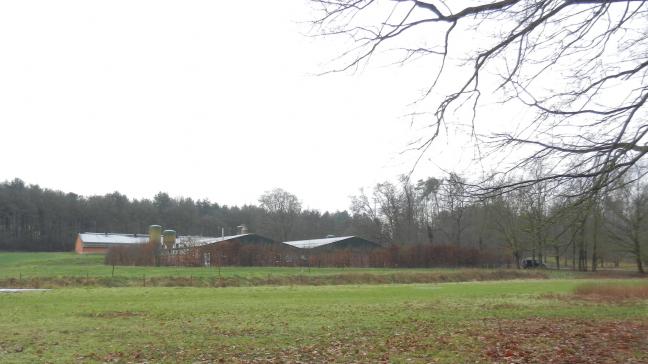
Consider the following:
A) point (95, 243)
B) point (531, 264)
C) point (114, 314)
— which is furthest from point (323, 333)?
point (95, 243)

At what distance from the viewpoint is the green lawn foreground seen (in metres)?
10.4

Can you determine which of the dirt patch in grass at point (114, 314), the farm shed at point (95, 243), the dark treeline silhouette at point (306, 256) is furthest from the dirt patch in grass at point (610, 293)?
the farm shed at point (95, 243)

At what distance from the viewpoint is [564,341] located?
11.6m

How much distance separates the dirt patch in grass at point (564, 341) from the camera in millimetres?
9734

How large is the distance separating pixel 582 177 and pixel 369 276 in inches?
1619

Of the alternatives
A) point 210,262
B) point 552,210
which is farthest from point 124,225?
point 552,210

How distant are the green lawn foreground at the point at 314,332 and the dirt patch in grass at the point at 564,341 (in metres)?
0.02

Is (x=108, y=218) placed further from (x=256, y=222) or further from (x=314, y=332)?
(x=314, y=332)

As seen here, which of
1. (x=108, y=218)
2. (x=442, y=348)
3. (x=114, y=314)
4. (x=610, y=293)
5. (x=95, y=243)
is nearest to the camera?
(x=442, y=348)

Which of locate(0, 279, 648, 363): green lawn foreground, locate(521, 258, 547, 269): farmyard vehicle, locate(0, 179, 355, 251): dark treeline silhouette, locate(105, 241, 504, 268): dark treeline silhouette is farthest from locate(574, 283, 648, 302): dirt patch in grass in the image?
locate(0, 179, 355, 251): dark treeline silhouette

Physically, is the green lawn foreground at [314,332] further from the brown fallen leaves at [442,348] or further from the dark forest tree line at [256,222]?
the dark forest tree line at [256,222]

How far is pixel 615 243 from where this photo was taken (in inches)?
2068

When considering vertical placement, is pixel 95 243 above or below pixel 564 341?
above

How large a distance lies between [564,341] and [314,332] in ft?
18.5
